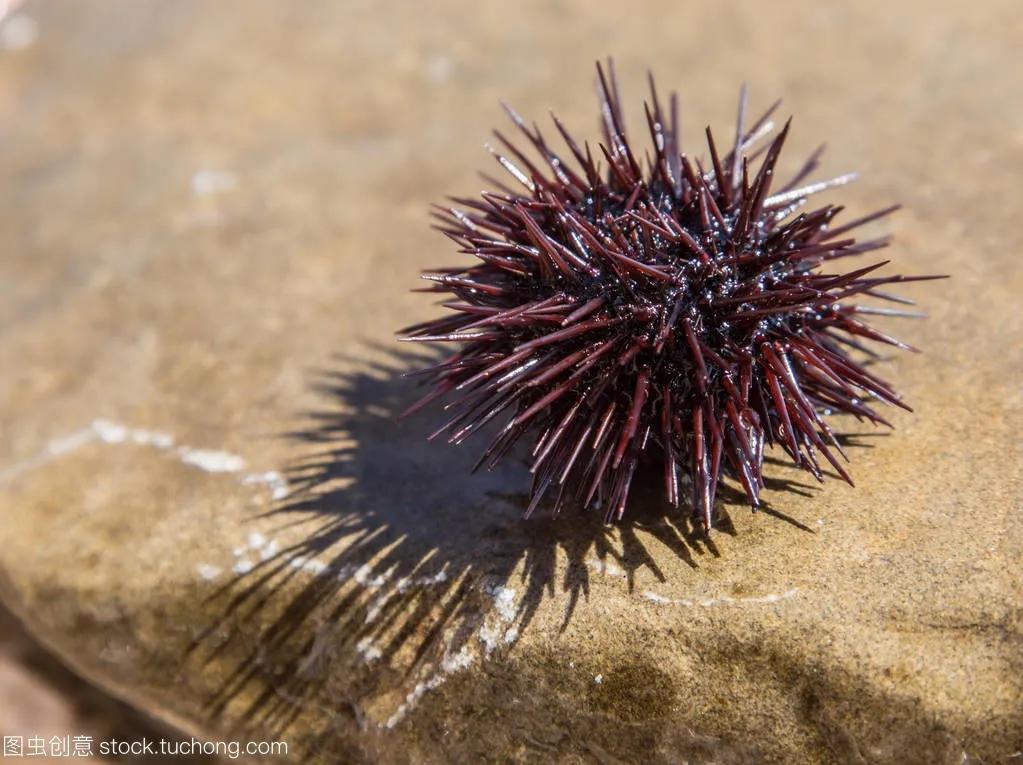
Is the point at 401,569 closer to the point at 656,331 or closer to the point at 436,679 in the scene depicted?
the point at 436,679

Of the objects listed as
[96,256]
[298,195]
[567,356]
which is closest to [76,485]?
[96,256]

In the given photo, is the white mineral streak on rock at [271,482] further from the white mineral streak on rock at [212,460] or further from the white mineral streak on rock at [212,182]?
the white mineral streak on rock at [212,182]

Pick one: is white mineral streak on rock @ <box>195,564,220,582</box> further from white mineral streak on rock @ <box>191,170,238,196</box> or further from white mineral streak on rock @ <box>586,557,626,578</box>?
white mineral streak on rock @ <box>191,170,238,196</box>

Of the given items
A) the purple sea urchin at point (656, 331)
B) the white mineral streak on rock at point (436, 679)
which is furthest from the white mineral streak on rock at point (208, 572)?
the purple sea urchin at point (656, 331)

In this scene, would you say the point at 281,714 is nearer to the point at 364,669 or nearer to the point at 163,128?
the point at 364,669

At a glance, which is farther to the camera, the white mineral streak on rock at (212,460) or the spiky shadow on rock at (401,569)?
the white mineral streak on rock at (212,460)

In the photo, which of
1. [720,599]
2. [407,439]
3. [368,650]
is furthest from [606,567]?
[407,439]

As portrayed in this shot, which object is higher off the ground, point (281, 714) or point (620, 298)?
point (620, 298)
